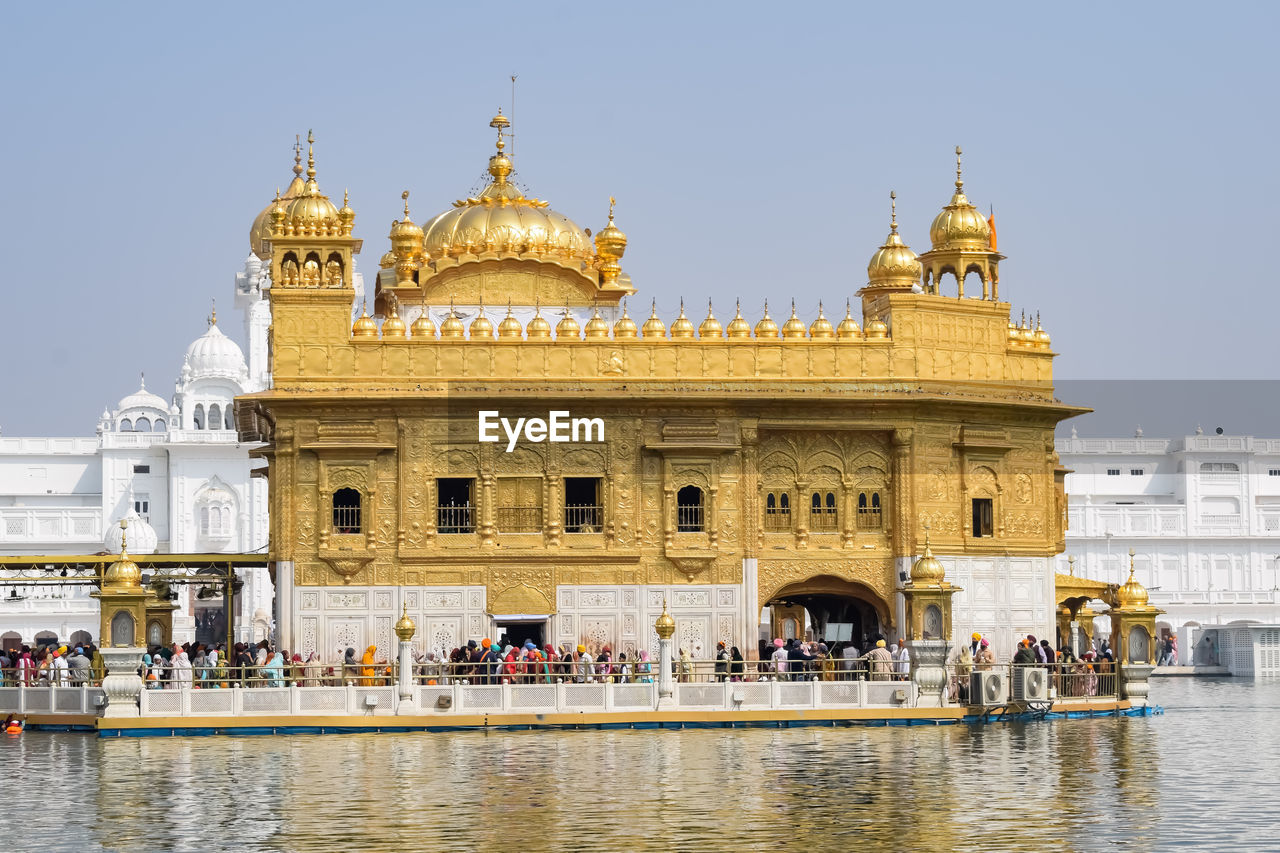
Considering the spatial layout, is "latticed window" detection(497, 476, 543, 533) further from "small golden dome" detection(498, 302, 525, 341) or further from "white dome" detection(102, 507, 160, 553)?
"white dome" detection(102, 507, 160, 553)

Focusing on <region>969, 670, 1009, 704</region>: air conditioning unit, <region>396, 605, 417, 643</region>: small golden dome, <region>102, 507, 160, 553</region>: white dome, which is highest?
<region>102, 507, 160, 553</region>: white dome

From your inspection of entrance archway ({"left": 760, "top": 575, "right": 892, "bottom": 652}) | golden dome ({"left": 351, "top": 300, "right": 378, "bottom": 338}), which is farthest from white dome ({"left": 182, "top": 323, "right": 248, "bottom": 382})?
golden dome ({"left": 351, "top": 300, "right": 378, "bottom": 338})

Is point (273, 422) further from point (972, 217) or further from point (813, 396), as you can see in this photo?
point (972, 217)

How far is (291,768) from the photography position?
24.9 m

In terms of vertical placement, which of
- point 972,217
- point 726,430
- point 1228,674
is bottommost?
point 1228,674

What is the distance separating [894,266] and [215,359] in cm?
5496

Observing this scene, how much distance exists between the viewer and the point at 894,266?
1508 inches

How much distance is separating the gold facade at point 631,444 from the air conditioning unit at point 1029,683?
4.32m

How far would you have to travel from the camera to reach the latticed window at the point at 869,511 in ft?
120

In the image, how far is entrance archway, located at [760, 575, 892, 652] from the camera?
36.6 meters

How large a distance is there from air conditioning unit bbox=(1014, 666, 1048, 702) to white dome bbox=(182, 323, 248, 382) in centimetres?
6075

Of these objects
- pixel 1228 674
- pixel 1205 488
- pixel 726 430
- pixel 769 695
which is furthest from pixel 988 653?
pixel 1205 488

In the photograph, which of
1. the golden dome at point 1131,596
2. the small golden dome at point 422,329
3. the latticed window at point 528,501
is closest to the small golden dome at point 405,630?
the latticed window at point 528,501

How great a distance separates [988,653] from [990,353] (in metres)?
A: 6.78
